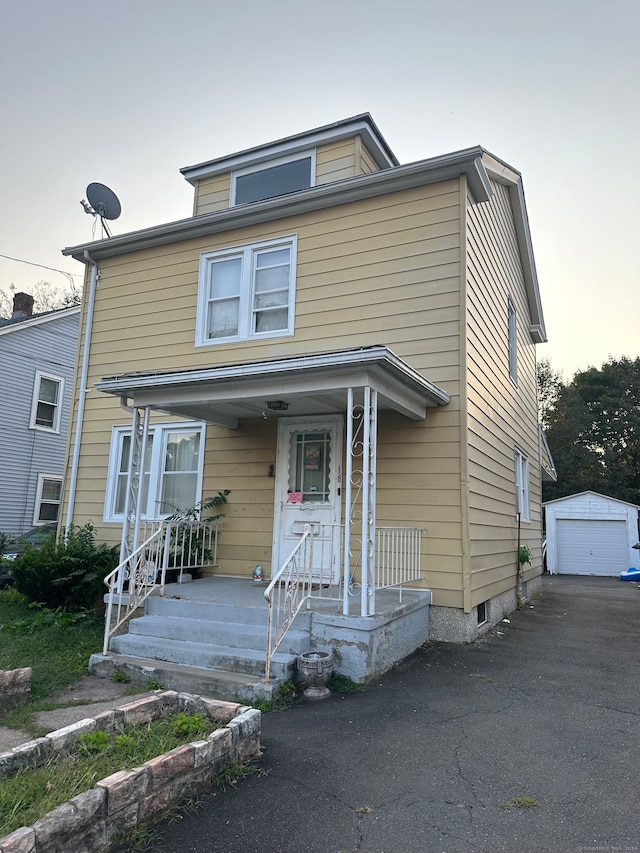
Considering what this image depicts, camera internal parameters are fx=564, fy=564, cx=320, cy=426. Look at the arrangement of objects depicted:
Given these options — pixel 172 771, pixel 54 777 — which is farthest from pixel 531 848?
pixel 54 777

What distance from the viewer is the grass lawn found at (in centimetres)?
484

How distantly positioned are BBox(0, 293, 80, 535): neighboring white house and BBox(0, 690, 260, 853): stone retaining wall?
1433 cm

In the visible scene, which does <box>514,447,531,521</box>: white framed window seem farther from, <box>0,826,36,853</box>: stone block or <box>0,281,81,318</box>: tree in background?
<box>0,281,81,318</box>: tree in background

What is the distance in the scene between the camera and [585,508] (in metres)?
21.2

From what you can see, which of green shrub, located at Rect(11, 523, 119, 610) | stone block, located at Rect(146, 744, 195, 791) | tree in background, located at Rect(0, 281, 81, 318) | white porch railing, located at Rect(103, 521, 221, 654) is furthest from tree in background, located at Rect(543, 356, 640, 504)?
stone block, located at Rect(146, 744, 195, 791)

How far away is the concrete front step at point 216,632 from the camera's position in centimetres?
536

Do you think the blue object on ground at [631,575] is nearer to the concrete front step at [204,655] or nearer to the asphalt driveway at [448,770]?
the asphalt driveway at [448,770]

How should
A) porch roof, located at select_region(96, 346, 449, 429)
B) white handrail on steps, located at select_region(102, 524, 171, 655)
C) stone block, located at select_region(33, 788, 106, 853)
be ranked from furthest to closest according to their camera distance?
white handrail on steps, located at select_region(102, 524, 171, 655), porch roof, located at select_region(96, 346, 449, 429), stone block, located at select_region(33, 788, 106, 853)

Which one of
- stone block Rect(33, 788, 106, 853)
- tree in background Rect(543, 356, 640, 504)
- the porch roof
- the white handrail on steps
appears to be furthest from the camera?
tree in background Rect(543, 356, 640, 504)

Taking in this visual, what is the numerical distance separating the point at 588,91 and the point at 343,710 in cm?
1010

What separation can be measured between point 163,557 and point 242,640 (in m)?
2.06

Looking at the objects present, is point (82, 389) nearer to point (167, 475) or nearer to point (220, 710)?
point (167, 475)

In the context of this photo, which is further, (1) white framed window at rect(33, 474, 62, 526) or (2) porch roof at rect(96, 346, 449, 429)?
(1) white framed window at rect(33, 474, 62, 526)

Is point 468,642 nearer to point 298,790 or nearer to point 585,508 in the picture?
point 298,790
